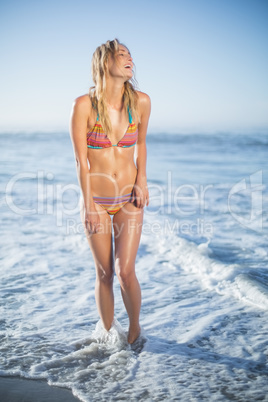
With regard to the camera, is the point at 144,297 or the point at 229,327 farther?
the point at 144,297

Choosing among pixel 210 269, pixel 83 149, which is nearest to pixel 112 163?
pixel 83 149

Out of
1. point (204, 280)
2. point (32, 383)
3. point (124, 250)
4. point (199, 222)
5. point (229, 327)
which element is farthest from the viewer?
point (199, 222)

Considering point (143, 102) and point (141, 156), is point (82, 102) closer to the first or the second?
point (143, 102)

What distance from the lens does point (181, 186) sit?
37.3 ft

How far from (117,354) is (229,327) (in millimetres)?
1158

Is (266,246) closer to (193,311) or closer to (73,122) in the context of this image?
(193,311)

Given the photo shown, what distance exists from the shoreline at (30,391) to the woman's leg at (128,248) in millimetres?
801

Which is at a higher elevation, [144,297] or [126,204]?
[126,204]

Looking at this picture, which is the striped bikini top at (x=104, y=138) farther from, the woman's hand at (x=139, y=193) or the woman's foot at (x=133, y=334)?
the woman's foot at (x=133, y=334)

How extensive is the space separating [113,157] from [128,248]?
71 centimetres

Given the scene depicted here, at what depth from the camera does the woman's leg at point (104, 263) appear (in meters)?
3.06

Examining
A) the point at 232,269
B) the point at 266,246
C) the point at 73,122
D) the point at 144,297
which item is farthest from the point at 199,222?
the point at 73,122

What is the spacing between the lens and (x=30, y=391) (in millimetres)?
2709

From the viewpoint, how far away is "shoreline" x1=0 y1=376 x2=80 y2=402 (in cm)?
263
